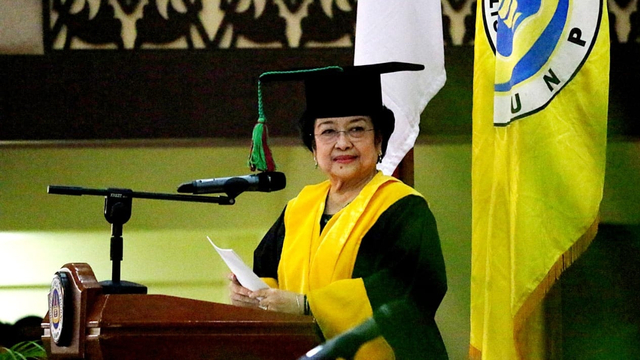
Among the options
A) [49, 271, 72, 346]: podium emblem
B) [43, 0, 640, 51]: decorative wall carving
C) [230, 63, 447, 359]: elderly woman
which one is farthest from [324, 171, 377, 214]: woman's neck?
[43, 0, 640, 51]: decorative wall carving

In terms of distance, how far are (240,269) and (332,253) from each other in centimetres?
34

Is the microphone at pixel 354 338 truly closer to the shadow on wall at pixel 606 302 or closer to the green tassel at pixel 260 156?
the shadow on wall at pixel 606 302

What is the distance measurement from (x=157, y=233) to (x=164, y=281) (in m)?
0.30

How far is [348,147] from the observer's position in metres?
2.09

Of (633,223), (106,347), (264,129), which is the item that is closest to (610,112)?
(633,223)

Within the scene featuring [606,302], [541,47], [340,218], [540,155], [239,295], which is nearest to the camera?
[606,302]

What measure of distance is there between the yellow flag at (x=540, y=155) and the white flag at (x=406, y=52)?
715mm

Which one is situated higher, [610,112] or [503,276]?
[610,112]

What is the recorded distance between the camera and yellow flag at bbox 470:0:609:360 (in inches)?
56.5

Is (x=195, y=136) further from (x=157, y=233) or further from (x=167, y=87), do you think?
(x=157, y=233)

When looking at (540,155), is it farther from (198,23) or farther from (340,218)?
(198,23)

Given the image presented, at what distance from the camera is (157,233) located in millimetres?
5117

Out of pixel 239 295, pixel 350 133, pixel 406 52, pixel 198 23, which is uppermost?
pixel 198 23

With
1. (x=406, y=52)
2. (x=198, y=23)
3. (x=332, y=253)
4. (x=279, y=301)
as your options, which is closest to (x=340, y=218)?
(x=332, y=253)
